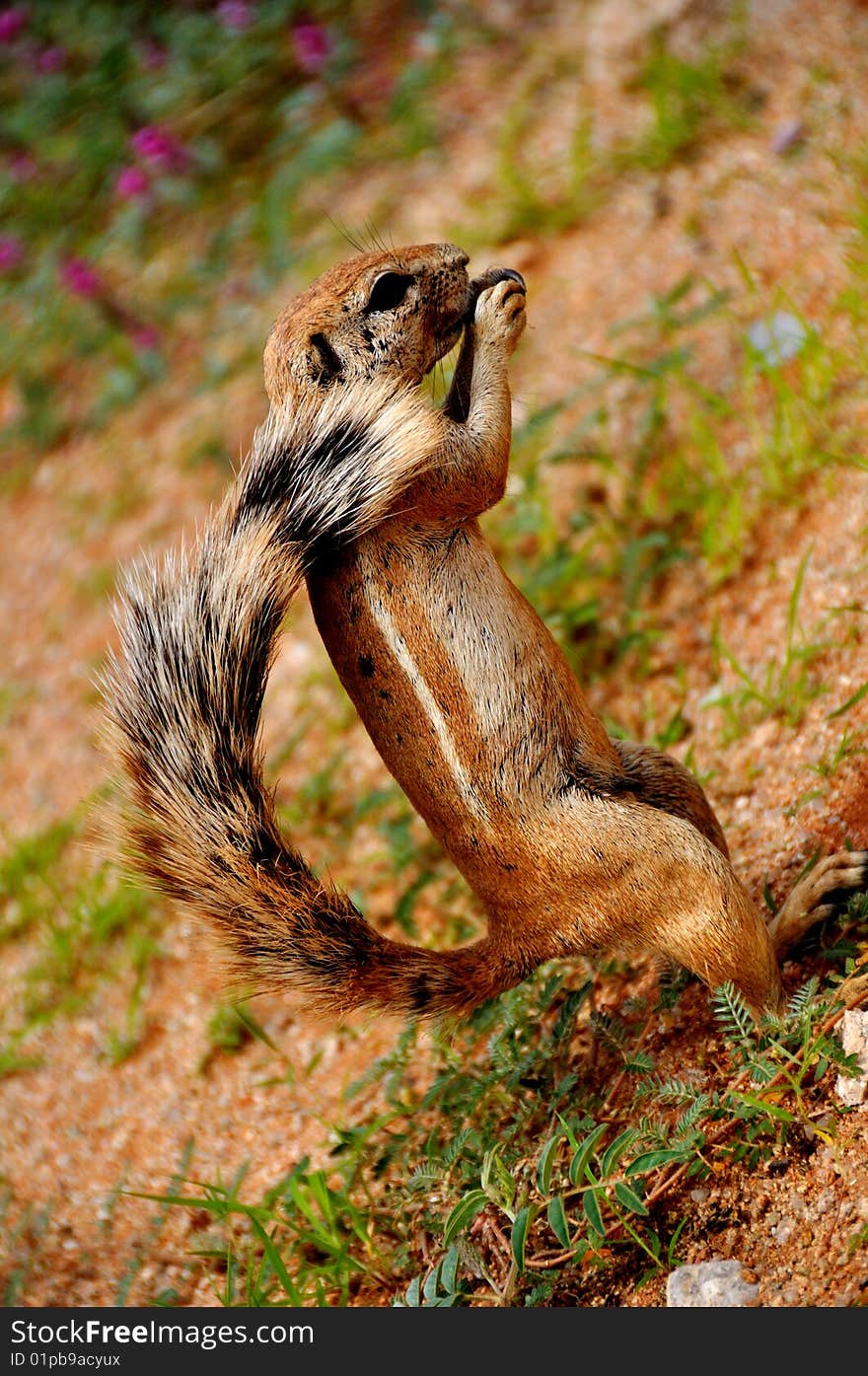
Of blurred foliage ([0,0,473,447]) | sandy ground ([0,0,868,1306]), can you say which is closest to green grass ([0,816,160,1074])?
sandy ground ([0,0,868,1306])

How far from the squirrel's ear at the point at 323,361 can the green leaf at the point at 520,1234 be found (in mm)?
1482

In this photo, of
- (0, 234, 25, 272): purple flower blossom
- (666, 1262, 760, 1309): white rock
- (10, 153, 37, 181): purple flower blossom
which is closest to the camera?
(666, 1262, 760, 1309): white rock

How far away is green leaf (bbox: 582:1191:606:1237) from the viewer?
2092 mm

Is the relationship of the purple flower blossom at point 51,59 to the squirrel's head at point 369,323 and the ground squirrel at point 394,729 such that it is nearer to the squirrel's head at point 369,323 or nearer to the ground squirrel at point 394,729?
the squirrel's head at point 369,323

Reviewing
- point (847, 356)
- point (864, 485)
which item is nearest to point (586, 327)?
point (847, 356)

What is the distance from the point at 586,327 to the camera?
431 cm

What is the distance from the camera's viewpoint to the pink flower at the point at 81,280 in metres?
5.50

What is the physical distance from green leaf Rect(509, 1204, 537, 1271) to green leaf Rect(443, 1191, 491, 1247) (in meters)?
0.08

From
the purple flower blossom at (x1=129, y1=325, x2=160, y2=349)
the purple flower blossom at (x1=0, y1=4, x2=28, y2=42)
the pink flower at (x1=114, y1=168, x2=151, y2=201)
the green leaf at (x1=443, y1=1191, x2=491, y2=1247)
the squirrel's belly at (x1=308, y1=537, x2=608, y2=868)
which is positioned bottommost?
the green leaf at (x1=443, y1=1191, x2=491, y2=1247)

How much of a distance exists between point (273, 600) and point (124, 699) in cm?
32

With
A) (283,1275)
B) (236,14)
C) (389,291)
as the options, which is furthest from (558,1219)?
(236,14)

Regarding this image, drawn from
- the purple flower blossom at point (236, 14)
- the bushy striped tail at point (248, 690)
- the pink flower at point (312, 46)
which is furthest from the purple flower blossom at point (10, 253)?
the bushy striped tail at point (248, 690)

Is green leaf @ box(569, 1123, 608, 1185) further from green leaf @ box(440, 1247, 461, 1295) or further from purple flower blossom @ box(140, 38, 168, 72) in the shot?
purple flower blossom @ box(140, 38, 168, 72)

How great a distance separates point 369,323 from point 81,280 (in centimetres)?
368
